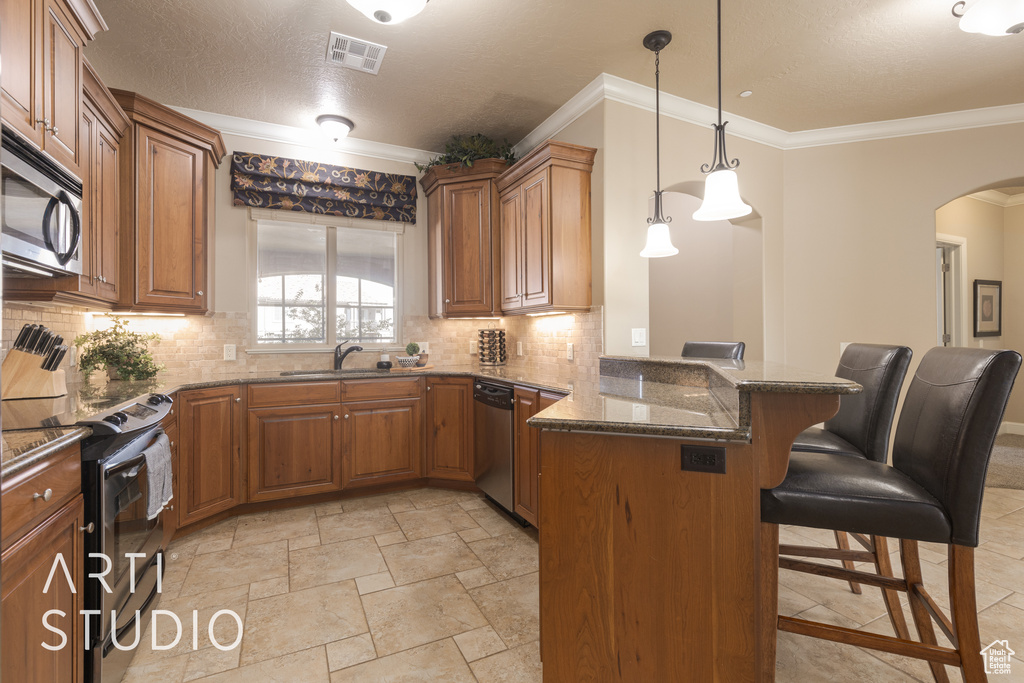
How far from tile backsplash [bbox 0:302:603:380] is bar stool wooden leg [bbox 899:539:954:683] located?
1.80 m

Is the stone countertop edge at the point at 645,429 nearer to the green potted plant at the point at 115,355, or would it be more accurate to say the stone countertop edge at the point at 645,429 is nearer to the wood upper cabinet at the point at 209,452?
the wood upper cabinet at the point at 209,452

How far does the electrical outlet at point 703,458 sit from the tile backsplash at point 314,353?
5.75ft

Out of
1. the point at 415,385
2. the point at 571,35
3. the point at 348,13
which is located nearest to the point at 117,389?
the point at 415,385

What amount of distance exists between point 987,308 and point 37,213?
788 centimetres

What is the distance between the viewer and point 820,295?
4004 mm

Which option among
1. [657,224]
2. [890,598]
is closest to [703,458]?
[890,598]

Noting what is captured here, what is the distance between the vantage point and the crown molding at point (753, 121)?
3289 millimetres

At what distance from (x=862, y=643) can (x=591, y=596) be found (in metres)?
0.77

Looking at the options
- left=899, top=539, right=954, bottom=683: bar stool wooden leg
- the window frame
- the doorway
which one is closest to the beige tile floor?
left=899, top=539, right=954, bottom=683: bar stool wooden leg

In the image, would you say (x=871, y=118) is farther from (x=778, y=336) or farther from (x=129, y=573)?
(x=129, y=573)

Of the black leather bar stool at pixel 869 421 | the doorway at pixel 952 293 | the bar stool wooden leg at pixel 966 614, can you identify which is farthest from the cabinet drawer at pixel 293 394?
the doorway at pixel 952 293

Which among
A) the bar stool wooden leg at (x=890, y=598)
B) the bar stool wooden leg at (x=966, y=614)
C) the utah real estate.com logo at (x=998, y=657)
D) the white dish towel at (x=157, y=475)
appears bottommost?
the utah real estate.com logo at (x=998, y=657)

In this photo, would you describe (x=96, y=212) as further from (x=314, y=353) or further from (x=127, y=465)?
(x=314, y=353)

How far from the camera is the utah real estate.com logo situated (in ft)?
5.89
